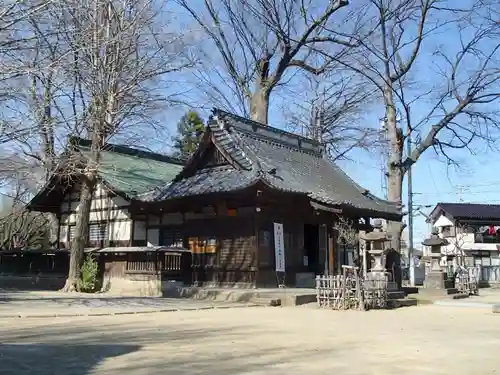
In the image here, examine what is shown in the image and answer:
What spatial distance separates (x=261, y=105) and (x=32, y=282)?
47.3 feet

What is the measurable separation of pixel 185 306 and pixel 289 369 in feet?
29.7

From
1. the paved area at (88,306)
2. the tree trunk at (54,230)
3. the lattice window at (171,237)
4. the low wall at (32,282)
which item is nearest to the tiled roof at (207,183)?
the lattice window at (171,237)

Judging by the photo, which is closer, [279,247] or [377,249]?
[377,249]

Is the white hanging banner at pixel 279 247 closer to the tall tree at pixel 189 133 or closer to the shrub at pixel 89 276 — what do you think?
the shrub at pixel 89 276

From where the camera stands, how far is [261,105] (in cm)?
2872

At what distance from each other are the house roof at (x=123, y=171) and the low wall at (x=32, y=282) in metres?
3.51

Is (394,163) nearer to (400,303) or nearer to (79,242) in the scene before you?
(400,303)

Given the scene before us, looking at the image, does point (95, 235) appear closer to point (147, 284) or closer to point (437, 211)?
point (147, 284)

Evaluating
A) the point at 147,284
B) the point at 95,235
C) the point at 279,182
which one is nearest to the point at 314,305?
the point at 279,182

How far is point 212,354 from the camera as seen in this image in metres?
7.57

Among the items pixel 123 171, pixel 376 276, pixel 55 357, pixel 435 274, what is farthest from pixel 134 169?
pixel 55 357

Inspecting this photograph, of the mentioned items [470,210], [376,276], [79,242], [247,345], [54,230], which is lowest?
[247,345]

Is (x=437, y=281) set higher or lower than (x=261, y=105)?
lower

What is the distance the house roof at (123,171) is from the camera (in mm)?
21781
